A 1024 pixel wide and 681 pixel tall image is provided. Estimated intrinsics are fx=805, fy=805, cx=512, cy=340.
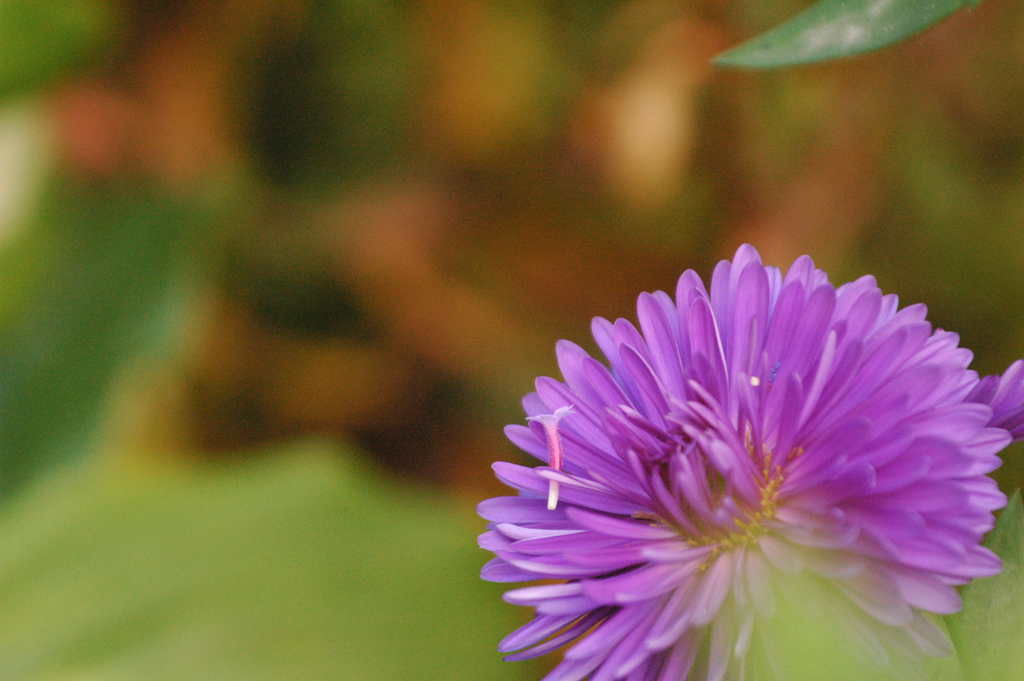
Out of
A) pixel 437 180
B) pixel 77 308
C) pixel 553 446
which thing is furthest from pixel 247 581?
pixel 553 446

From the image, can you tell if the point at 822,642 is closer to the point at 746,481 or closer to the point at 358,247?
the point at 746,481

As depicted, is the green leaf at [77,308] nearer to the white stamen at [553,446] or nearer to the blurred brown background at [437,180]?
the blurred brown background at [437,180]

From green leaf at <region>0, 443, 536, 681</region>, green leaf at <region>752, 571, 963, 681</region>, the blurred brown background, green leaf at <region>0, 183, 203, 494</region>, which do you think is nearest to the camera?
green leaf at <region>752, 571, 963, 681</region>

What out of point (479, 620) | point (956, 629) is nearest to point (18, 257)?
point (479, 620)

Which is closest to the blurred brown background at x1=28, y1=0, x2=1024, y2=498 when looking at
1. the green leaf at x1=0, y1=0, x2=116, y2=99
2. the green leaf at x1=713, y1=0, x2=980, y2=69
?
the green leaf at x1=0, y1=0, x2=116, y2=99

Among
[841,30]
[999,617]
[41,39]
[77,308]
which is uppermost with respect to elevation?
[41,39]

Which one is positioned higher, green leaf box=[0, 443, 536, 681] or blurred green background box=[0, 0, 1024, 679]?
blurred green background box=[0, 0, 1024, 679]

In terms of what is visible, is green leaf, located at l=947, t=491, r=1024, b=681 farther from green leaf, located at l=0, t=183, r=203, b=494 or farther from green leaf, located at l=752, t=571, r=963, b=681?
green leaf, located at l=0, t=183, r=203, b=494

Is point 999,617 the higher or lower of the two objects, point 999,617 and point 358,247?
the lower
